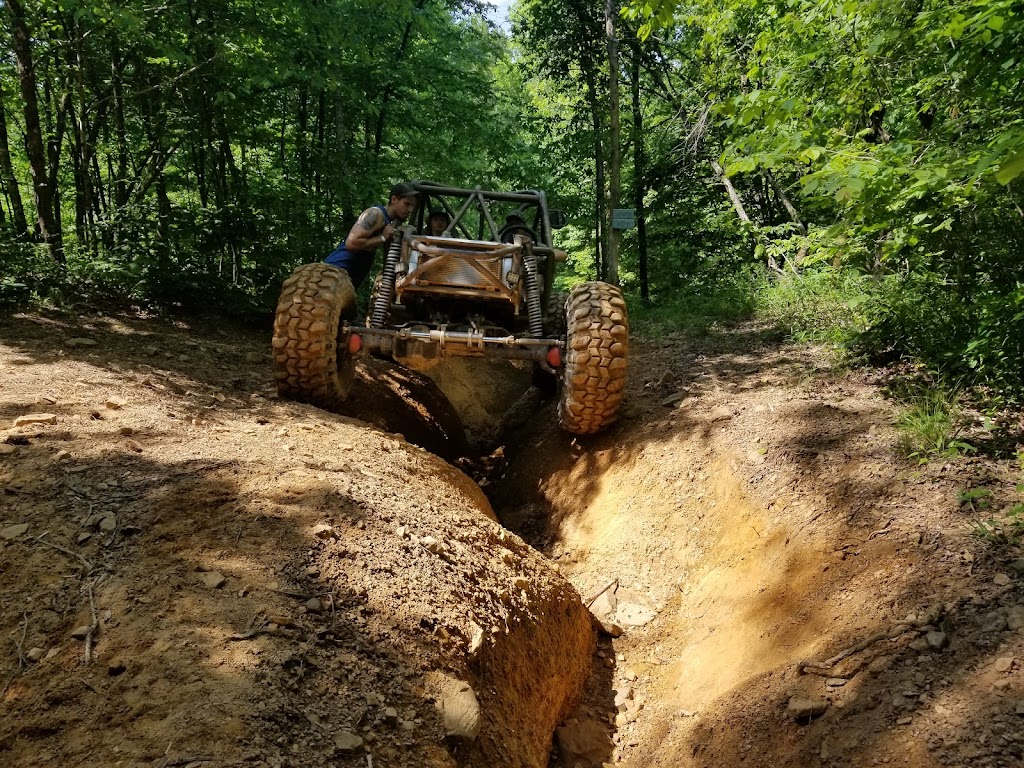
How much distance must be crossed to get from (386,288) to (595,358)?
1.88m

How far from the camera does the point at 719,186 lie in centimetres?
1194

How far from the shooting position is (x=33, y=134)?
6.28 metres

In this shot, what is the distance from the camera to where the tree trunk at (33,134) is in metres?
6.01

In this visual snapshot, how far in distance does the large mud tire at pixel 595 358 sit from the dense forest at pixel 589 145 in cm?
144

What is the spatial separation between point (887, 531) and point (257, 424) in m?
3.57

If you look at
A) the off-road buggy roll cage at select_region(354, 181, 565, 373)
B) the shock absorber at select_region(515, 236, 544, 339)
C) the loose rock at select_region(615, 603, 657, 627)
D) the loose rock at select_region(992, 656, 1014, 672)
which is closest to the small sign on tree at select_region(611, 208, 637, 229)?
the off-road buggy roll cage at select_region(354, 181, 565, 373)

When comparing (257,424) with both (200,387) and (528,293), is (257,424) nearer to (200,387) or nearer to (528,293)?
(200,387)

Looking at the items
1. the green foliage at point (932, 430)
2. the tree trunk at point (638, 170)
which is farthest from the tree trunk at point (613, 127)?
the green foliage at point (932, 430)

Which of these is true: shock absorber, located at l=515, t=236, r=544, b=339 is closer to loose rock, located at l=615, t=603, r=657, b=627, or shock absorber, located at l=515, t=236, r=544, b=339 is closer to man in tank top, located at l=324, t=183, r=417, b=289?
man in tank top, located at l=324, t=183, r=417, b=289

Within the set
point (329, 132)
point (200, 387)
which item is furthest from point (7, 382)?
point (329, 132)

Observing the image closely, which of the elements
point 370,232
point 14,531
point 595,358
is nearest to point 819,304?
point 595,358

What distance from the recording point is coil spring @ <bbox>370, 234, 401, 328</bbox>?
5082 mm

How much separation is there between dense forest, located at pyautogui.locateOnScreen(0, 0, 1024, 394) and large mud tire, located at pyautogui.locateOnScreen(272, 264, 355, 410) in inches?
113

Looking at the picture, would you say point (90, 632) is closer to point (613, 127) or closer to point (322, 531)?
point (322, 531)
